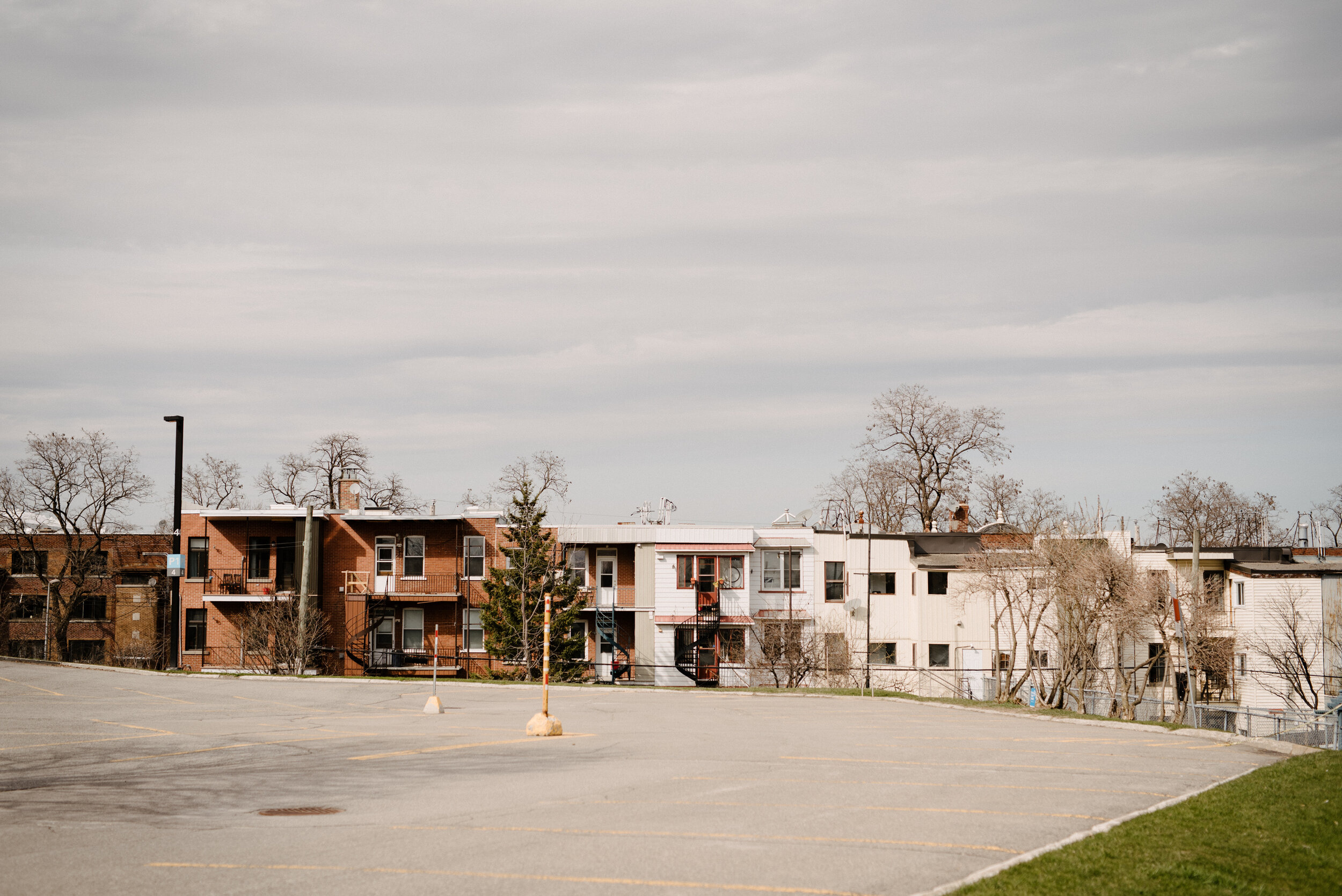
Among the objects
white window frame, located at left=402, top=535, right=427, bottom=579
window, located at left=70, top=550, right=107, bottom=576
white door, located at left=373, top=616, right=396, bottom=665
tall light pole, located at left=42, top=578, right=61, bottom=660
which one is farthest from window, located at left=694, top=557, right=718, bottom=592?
window, located at left=70, top=550, right=107, bottom=576

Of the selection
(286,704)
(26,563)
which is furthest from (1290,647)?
(26,563)

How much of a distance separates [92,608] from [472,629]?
1332 inches

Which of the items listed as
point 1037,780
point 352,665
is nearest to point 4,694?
point 352,665

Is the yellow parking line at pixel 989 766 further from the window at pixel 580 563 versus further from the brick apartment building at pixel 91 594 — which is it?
the brick apartment building at pixel 91 594

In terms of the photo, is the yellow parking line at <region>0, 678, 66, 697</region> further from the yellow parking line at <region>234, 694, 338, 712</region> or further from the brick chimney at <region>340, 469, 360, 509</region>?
the brick chimney at <region>340, 469, 360, 509</region>

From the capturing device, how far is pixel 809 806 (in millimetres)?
13078

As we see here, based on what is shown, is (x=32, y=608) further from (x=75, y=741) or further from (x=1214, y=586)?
(x=1214, y=586)

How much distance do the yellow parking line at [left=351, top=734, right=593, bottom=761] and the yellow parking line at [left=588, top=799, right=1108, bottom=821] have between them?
632cm

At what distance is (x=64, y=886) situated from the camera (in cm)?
898

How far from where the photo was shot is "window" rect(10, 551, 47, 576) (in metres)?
71.2

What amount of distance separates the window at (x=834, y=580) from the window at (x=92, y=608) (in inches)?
1873

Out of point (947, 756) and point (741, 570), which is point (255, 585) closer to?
point (741, 570)

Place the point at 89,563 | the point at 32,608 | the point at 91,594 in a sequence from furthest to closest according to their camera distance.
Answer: the point at 32,608 → the point at 91,594 → the point at 89,563

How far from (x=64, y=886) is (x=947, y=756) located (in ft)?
45.6
